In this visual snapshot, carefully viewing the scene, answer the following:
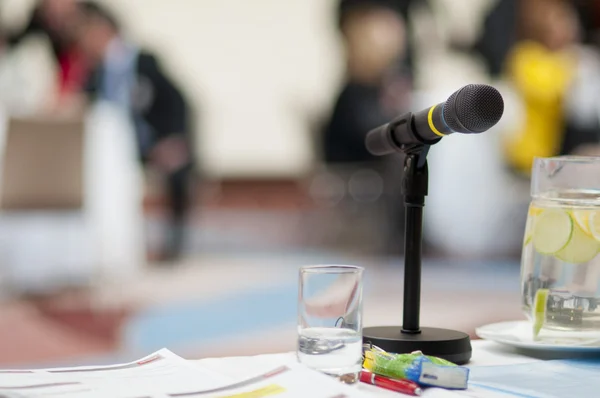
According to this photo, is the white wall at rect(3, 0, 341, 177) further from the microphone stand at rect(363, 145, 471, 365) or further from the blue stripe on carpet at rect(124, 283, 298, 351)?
the microphone stand at rect(363, 145, 471, 365)

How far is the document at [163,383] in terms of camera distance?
50 centimetres

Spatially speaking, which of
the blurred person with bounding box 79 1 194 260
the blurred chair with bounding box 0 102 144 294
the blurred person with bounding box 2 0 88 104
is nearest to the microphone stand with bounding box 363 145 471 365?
the blurred chair with bounding box 0 102 144 294

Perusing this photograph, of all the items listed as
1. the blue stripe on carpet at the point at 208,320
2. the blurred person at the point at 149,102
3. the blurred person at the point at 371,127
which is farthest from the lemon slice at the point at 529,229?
the blurred person at the point at 149,102

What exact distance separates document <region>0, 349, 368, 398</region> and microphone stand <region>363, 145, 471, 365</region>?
0.12 metres

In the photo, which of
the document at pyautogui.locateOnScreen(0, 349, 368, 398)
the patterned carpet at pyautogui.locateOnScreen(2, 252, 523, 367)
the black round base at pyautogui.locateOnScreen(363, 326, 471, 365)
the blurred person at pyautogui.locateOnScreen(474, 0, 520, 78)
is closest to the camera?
the document at pyautogui.locateOnScreen(0, 349, 368, 398)

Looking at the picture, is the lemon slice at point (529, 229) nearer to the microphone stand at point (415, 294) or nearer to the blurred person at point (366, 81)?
the microphone stand at point (415, 294)

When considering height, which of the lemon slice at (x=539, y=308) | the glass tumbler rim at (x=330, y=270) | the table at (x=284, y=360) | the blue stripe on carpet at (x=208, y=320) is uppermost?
the glass tumbler rim at (x=330, y=270)

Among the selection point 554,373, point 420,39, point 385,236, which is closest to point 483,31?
point 420,39

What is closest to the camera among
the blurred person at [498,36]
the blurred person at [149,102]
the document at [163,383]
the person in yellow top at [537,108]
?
the document at [163,383]

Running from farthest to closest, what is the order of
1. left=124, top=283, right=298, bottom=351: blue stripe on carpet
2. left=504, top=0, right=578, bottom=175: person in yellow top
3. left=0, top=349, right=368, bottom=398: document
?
left=504, top=0, right=578, bottom=175: person in yellow top
left=124, top=283, right=298, bottom=351: blue stripe on carpet
left=0, top=349, right=368, bottom=398: document

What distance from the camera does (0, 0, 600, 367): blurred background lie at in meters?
2.93

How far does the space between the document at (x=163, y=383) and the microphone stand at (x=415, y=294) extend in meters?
0.12

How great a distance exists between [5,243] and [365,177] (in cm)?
175

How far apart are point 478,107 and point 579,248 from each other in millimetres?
172
